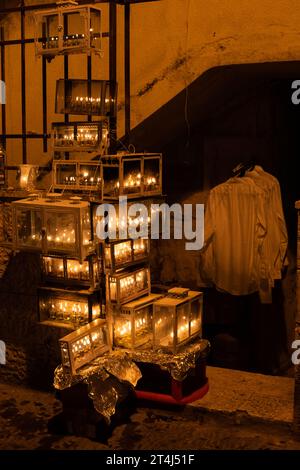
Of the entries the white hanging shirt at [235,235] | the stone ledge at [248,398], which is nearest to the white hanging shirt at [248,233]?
the white hanging shirt at [235,235]

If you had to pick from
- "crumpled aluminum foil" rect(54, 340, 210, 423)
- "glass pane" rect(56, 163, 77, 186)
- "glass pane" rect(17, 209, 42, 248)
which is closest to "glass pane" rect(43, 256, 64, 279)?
"glass pane" rect(17, 209, 42, 248)

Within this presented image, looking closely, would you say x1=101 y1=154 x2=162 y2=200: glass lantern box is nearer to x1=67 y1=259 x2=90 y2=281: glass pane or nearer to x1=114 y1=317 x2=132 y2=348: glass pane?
x1=67 y1=259 x2=90 y2=281: glass pane

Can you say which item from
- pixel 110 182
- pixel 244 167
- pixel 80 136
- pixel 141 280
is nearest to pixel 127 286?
pixel 141 280

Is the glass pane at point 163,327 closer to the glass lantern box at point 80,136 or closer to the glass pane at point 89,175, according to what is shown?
the glass pane at point 89,175

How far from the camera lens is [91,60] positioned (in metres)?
8.18

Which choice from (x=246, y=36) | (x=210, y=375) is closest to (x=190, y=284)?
(x=210, y=375)

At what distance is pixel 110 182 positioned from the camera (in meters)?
6.99

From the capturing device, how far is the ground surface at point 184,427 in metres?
6.66

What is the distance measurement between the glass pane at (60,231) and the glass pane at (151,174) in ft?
3.11

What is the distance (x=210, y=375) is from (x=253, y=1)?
167 inches

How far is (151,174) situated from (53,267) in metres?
1.50

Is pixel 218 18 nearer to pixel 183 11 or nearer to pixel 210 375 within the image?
pixel 183 11
